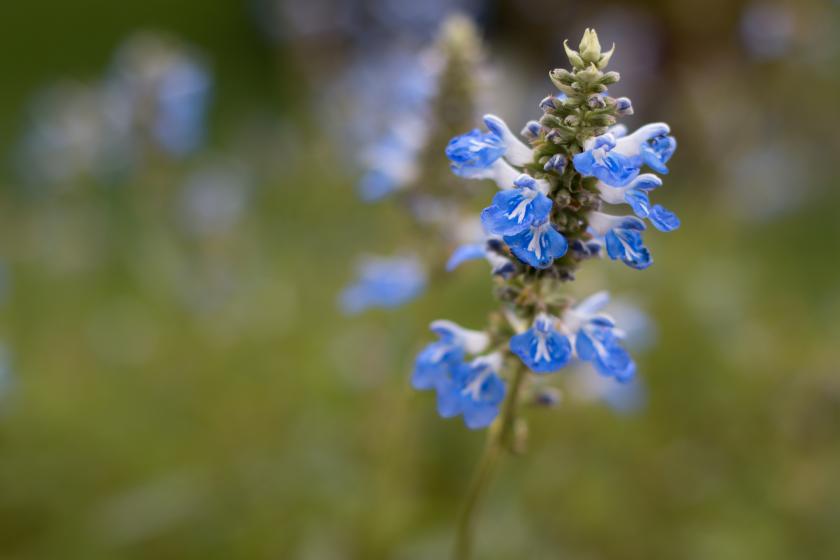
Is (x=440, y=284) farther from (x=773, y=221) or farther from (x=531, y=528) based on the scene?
(x=773, y=221)

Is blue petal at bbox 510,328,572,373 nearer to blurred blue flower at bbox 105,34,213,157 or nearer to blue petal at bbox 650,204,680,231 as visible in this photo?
blue petal at bbox 650,204,680,231

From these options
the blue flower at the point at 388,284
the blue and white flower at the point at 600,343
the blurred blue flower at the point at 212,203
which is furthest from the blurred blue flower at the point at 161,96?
the blue and white flower at the point at 600,343

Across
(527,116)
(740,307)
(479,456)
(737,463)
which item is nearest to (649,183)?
(479,456)

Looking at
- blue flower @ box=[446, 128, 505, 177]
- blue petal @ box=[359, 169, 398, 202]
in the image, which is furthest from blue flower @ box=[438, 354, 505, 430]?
blue petal @ box=[359, 169, 398, 202]

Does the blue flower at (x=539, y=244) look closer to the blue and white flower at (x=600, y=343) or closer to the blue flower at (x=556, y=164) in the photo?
the blue flower at (x=556, y=164)

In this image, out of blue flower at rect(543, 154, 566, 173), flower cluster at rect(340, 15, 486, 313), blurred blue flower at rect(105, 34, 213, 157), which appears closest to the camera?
blue flower at rect(543, 154, 566, 173)

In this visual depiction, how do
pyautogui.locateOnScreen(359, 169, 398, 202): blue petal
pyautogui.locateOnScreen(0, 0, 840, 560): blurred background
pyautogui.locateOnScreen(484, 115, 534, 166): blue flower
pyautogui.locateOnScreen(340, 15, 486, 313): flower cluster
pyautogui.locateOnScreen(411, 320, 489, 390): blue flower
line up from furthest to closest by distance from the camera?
1. pyautogui.locateOnScreen(0, 0, 840, 560): blurred background
2. pyautogui.locateOnScreen(359, 169, 398, 202): blue petal
3. pyautogui.locateOnScreen(340, 15, 486, 313): flower cluster
4. pyautogui.locateOnScreen(411, 320, 489, 390): blue flower
5. pyautogui.locateOnScreen(484, 115, 534, 166): blue flower

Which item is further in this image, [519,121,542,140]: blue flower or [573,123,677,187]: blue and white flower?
[519,121,542,140]: blue flower

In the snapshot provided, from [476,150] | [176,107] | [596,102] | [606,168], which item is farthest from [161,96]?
[606,168]
